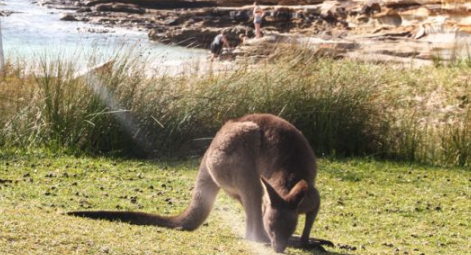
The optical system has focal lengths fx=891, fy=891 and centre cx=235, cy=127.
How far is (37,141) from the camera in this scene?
37.1 ft

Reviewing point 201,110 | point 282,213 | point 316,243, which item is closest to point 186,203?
point 316,243

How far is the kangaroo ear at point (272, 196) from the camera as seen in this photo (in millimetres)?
6207

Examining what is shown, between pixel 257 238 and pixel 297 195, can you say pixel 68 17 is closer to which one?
pixel 257 238

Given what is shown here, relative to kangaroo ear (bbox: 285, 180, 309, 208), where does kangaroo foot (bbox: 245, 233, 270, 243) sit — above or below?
below

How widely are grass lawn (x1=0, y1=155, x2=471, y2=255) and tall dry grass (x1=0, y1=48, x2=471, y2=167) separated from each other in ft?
1.70

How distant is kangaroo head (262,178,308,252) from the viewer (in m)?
6.21

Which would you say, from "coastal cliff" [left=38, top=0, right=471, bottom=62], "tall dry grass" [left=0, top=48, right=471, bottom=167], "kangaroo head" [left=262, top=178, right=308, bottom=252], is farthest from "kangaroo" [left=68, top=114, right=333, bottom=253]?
"coastal cliff" [left=38, top=0, right=471, bottom=62]

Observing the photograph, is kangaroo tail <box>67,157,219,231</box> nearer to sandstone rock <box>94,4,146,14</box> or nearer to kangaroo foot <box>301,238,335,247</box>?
kangaroo foot <box>301,238,335,247</box>

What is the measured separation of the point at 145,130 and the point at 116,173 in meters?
1.33

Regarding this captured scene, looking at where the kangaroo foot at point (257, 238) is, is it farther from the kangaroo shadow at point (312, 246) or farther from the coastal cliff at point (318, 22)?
the coastal cliff at point (318, 22)

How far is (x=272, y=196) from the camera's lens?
6246mm

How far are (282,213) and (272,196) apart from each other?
0.15m

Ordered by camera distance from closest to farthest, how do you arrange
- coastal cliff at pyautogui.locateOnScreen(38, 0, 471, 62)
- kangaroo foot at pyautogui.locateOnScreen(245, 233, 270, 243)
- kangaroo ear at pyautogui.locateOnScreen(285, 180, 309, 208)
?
1. kangaroo ear at pyautogui.locateOnScreen(285, 180, 309, 208)
2. kangaroo foot at pyautogui.locateOnScreen(245, 233, 270, 243)
3. coastal cliff at pyautogui.locateOnScreen(38, 0, 471, 62)

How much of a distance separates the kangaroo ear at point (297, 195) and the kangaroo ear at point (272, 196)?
0.17ft
